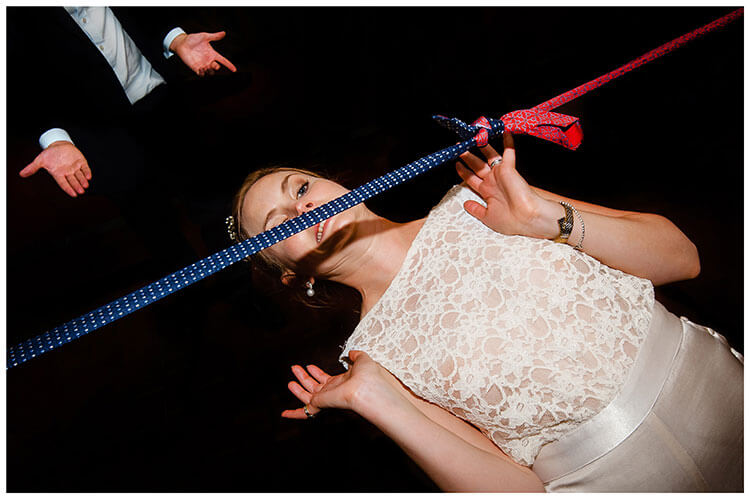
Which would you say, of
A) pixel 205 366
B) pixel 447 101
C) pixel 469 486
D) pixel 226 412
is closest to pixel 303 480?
pixel 226 412

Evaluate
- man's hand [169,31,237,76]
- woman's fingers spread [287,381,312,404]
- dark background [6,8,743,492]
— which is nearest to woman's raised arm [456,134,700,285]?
dark background [6,8,743,492]

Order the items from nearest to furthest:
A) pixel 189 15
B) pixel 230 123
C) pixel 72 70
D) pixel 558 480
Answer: pixel 558 480, pixel 72 70, pixel 189 15, pixel 230 123

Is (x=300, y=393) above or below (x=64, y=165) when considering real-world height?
below

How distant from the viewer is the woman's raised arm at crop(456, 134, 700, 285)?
123 cm

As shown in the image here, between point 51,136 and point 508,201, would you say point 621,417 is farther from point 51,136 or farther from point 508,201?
point 51,136

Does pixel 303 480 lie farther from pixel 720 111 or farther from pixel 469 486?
pixel 720 111

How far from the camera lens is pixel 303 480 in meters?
2.07

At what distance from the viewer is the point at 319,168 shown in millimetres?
2617

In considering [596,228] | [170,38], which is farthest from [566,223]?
[170,38]

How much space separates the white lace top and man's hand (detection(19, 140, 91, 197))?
1.40 meters

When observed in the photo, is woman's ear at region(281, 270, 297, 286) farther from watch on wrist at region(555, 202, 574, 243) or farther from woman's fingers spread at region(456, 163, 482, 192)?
watch on wrist at region(555, 202, 574, 243)

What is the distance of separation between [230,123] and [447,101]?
1.37 m

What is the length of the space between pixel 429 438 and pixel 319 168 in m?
1.91

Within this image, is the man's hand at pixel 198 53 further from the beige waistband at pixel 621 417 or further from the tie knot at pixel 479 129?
the beige waistband at pixel 621 417
